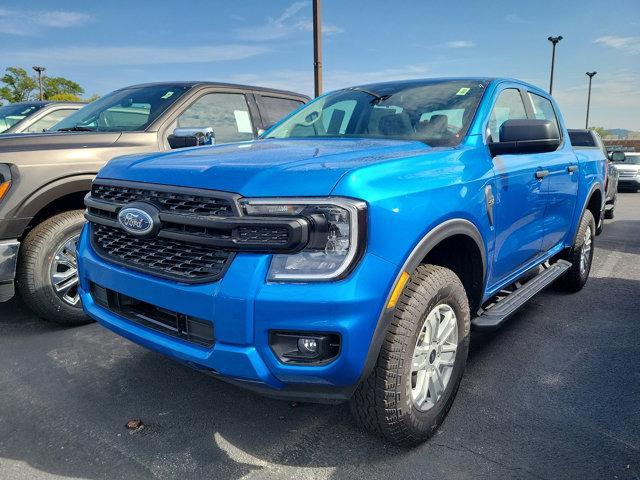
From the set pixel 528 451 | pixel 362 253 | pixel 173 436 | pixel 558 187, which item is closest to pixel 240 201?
pixel 362 253

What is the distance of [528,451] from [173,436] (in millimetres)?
1689

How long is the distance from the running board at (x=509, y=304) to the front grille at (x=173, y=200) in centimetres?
158

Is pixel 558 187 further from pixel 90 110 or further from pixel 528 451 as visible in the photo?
pixel 90 110

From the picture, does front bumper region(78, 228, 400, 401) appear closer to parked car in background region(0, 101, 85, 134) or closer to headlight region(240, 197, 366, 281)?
headlight region(240, 197, 366, 281)

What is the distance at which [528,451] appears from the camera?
2.35 meters

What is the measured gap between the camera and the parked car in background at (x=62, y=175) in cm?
337

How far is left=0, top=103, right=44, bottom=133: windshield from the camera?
6.39 meters

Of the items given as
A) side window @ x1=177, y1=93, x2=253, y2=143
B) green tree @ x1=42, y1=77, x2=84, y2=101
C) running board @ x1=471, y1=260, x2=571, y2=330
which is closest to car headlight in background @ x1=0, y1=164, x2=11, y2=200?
side window @ x1=177, y1=93, x2=253, y2=143

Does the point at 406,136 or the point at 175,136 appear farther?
the point at 175,136

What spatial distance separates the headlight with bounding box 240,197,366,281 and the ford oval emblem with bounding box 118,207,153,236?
598mm

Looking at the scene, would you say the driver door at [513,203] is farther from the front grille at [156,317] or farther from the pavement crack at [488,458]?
the front grille at [156,317]

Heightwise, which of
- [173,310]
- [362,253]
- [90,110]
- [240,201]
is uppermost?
[90,110]

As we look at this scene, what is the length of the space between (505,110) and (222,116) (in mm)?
2666

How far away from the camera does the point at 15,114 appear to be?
654 centimetres
